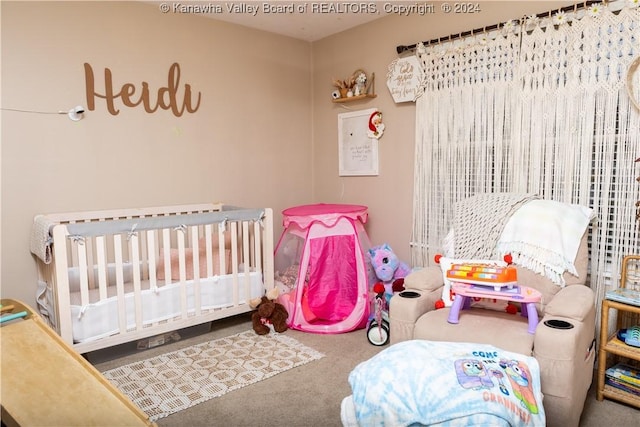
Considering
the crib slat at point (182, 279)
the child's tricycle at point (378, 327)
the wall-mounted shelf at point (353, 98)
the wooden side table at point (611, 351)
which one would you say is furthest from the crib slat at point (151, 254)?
the wooden side table at point (611, 351)

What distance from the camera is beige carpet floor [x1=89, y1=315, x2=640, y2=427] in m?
1.99

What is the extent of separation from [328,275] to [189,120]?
1.60 m

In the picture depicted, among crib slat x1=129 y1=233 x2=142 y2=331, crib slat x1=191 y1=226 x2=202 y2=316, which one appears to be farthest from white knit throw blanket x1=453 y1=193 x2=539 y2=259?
crib slat x1=129 y1=233 x2=142 y2=331

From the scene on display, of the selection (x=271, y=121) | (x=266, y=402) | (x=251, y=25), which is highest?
(x=251, y=25)

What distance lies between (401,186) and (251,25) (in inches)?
71.3

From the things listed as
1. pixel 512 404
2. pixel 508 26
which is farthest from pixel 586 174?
pixel 512 404

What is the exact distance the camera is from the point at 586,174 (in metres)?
2.45

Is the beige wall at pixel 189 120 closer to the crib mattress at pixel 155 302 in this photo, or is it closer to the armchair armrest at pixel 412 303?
the crib mattress at pixel 155 302

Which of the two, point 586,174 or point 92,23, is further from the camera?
point 92,23

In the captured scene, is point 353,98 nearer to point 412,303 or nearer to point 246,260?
point 246,260

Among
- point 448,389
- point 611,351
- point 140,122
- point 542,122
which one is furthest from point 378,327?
point 140,122

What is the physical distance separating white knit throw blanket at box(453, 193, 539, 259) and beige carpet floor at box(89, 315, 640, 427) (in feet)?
2.77

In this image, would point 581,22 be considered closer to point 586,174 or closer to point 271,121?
point 586,174

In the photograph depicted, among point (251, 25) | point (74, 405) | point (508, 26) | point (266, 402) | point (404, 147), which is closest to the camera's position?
point (74, 405)
